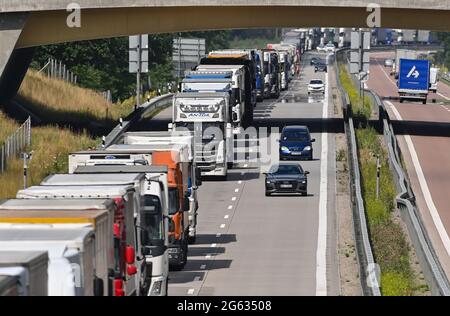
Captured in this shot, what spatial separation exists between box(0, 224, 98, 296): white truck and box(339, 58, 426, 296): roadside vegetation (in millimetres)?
10755

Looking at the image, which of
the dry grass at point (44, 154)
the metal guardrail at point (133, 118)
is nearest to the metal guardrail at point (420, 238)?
the dry grass at point (44, 154)

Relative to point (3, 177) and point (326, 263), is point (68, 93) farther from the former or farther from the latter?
point (326, 263)

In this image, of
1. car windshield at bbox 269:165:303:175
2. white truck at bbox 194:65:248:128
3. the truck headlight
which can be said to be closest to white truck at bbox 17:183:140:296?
the truck headlight

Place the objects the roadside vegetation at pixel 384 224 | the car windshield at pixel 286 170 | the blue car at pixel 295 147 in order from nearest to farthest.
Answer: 1. the roadside vegetation at pixel 384 224
2. the car windshield at pixel 286 170
3. the blue car at pixel 295 147

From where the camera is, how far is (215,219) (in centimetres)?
4541

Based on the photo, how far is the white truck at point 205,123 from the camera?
2144 inches

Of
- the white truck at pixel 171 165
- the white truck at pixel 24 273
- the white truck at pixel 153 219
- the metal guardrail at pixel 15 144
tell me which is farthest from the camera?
the metal guardrail at pixel 15 144

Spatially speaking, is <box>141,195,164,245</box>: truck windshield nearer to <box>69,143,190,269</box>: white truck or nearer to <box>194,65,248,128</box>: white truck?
<box>69,143,190,269</box>: white truck

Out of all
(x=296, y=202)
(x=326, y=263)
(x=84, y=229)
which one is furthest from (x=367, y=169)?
(x=84, y=229)

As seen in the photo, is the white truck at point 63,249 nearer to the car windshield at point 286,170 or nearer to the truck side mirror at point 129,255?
the truck side mirror at point 129,255

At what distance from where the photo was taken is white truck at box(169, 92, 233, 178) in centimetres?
5447

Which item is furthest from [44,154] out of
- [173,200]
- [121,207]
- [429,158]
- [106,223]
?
[106,223]

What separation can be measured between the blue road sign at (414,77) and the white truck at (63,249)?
80.0 meters

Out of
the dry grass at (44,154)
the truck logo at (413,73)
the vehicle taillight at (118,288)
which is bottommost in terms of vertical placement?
the dry grass at (44,154)
